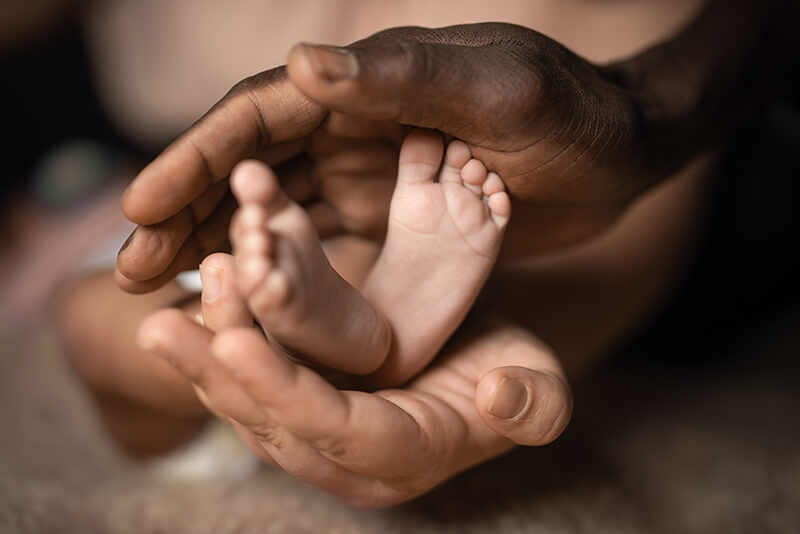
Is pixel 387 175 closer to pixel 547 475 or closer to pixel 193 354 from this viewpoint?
pixel 193 354

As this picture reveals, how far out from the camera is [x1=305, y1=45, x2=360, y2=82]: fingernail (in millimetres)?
410

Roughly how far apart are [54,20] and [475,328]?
1060 millimetres

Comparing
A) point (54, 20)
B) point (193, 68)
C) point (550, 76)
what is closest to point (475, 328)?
point (550, 76)

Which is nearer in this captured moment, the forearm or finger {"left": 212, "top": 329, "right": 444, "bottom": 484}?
finger {"left": 212, "top": 329, "right": 444, "bottom": 484}

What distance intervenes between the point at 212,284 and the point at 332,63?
16cm

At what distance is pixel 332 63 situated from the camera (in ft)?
1.35

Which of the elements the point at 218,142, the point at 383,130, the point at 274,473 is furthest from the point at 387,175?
the point at 274,473

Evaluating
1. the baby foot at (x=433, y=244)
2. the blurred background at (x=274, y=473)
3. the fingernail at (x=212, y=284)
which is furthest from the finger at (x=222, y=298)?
the blurred background at (x=274, y=473)

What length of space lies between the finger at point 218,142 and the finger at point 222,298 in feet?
0.17

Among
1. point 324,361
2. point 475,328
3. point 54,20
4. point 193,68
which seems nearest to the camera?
point 324,361

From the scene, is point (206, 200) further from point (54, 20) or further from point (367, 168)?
point (54, 20)

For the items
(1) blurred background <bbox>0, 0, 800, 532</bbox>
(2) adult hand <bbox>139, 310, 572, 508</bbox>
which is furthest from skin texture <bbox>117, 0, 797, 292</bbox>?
(1) blurred background <bbox>0, 0, 800, 532</bbox>

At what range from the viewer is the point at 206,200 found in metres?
0.53

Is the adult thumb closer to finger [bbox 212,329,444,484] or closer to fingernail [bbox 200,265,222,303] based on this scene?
finger [bbox 212,329,444,484]
